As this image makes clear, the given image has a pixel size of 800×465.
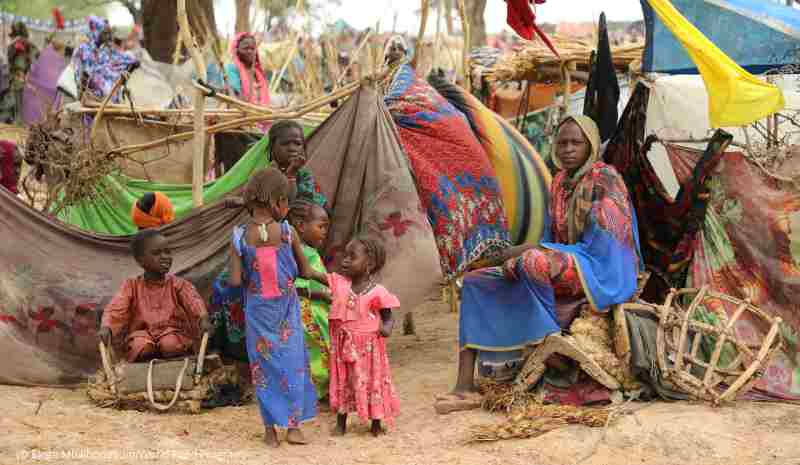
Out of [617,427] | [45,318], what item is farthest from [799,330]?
[45,318]

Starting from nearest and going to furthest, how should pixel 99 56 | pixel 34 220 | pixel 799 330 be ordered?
pixel 799 330 < pixel 34 220 < pixel 99 56

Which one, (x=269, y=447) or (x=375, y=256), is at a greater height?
(x=375, y=256)

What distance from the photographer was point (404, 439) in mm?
4340

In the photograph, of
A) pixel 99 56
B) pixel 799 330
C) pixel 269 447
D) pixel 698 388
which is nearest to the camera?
pixel 269 447

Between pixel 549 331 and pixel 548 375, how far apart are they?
270 mm

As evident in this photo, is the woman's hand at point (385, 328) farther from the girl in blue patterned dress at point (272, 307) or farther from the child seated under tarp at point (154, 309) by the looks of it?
the child seated under tarp at point (154, 309)

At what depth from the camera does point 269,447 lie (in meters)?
4.16

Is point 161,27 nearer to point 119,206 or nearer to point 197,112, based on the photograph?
point 119,206

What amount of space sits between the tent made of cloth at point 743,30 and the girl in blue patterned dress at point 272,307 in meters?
2.64

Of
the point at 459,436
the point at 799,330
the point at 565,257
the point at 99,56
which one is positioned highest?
the point at 99,56

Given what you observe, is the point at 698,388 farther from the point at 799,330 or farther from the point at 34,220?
the point at 34,220

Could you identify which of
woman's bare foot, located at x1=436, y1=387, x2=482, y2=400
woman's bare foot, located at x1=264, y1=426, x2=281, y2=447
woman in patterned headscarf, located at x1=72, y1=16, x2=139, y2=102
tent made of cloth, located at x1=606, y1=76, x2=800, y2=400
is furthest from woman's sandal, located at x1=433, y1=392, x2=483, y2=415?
woman in patterned headscarf, located at x1=72, y1=16, x2=139, y2=102

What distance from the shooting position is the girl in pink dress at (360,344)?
4.30 m

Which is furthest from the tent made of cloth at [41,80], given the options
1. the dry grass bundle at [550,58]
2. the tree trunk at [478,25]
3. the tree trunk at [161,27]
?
the tree trunk at [478,25]
